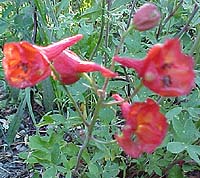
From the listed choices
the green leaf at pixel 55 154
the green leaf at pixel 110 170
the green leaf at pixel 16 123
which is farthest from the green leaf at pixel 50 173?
the green leaf at pixel 16 123

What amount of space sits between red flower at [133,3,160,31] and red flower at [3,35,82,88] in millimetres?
175

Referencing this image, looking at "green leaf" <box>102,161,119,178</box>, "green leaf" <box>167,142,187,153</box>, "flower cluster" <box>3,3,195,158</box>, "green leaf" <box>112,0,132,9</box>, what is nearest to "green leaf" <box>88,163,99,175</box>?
"green leaf" <box>102,161,119,178</box>

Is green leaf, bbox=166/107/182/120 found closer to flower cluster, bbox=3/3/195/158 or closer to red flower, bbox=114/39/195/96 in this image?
flower cluster, bbox=3/3/195/158

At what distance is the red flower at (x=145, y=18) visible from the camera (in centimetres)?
111

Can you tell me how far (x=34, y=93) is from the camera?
2484mm

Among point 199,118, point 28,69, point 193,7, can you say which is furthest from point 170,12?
point 28,69

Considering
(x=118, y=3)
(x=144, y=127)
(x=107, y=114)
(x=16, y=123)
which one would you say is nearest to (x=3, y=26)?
(x=16, y=123)

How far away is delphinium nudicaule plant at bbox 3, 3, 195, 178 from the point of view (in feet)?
3.38

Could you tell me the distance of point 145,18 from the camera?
1111 mm

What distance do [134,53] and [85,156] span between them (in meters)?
0.32

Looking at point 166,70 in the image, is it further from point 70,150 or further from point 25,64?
point 70,150

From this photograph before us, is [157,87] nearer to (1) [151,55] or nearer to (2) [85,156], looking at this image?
(1) [151,55]

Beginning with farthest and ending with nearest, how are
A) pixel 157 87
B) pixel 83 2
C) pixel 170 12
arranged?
pixel 83 2 < pixel 170 12 < pixel 157 87

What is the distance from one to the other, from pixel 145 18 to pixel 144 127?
19 cm
